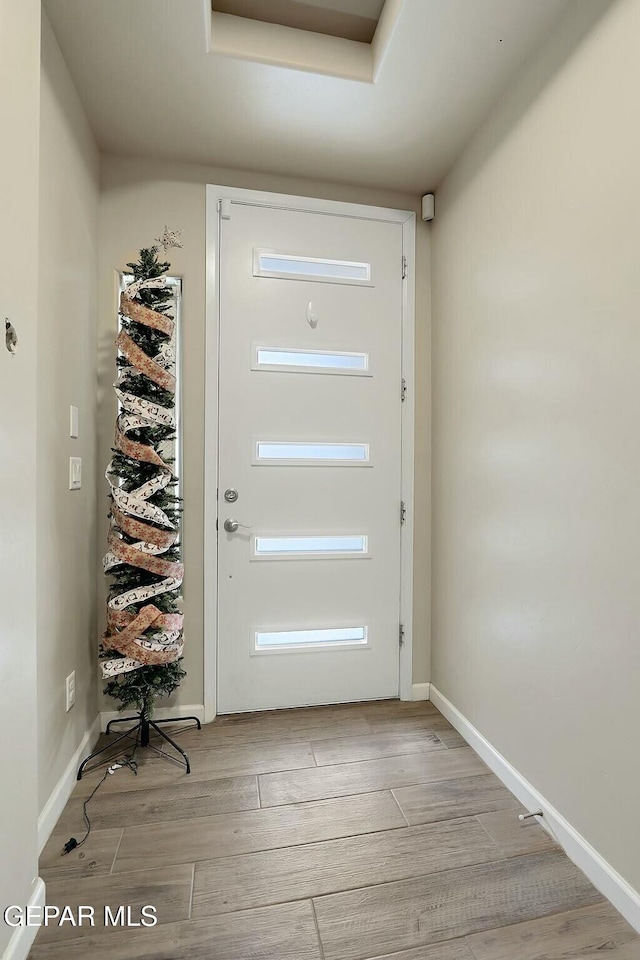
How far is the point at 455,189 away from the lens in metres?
2.28

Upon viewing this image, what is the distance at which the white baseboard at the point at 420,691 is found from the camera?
8.27 ft

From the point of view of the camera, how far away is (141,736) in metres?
2.06

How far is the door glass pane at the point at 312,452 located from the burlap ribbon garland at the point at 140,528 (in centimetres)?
57

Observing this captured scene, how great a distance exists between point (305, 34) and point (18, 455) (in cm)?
191

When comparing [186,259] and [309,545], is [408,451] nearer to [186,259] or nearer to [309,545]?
[309,545]

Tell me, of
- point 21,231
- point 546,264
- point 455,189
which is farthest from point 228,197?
point 546,264

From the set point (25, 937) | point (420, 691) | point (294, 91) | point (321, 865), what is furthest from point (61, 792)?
point (294, 91)

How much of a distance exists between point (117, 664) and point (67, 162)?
6.48 ft

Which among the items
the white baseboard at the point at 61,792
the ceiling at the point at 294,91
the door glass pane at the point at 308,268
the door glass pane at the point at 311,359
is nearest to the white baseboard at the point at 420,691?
the white baseboard at the point at 61,792

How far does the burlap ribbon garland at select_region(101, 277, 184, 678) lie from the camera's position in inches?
74.1

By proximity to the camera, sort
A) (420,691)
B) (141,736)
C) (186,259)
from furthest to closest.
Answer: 1. (420,691)
2. (186,259)
3. (141,736)

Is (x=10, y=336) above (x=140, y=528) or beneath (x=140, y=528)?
above

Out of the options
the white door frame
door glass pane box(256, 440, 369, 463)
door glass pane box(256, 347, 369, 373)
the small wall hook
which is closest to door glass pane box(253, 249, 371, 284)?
the white door frame

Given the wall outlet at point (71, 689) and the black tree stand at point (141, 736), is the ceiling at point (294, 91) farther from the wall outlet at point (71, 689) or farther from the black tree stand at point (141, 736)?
the black tree stand at point (141, 736)
